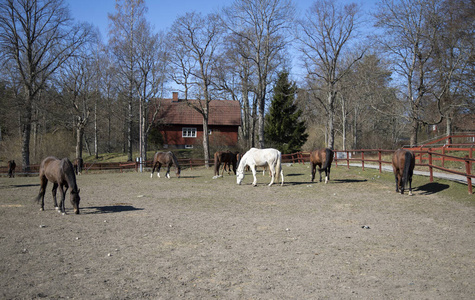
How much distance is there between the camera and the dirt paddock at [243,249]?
4676mm

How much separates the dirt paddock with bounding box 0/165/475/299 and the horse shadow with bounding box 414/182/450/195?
0.62 m

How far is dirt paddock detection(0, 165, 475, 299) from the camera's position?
4676 millimetres

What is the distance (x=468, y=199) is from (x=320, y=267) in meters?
8.11

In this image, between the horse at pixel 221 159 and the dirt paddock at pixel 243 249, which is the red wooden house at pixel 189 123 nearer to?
the horse at pixel 221 159

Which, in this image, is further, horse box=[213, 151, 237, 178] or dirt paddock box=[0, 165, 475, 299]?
horse box=[213, 151, 237, 178]

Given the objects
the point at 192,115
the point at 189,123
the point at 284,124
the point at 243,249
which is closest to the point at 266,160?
the point at 243,249

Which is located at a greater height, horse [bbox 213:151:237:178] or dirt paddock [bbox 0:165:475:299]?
horse [bbox 213:151:237:178]

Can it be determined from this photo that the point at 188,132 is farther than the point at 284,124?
Yes

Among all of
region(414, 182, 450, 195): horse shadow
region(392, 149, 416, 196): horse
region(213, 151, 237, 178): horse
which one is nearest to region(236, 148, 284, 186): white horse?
region(392, 149, 416, 196): horse

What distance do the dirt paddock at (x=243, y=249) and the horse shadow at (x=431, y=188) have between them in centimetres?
62

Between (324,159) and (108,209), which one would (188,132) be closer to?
(324,159)

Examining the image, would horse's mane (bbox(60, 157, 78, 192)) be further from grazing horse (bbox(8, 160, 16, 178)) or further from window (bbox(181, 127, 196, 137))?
window (bbox(181, 127, 196, 137))

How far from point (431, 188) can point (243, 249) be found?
9871mm

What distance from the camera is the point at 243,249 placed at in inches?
254
